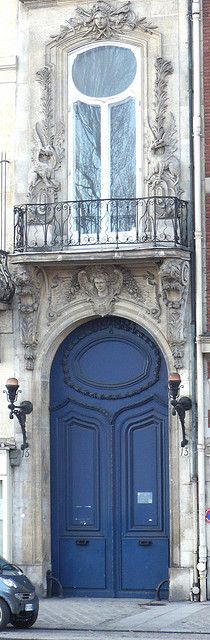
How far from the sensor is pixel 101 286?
942 inches

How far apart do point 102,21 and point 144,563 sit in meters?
8.37

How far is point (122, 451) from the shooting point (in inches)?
953

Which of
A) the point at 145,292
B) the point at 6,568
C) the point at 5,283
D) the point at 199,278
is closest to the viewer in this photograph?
the point at 6,568

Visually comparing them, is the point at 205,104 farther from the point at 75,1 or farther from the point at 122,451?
the point at 122,451

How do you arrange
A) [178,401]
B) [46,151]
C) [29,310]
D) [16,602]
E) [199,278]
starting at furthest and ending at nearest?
[46,151]
[29,310]
[199,278]
[178,401]
[16,602]

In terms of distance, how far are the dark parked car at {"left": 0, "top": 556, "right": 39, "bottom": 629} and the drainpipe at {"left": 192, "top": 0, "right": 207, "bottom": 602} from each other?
3.21m

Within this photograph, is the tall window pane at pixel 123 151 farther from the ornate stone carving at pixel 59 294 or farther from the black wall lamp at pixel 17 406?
the black wall lamp at pixel 17 406

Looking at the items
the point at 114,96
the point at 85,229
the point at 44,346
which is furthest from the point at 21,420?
the point at 114,96

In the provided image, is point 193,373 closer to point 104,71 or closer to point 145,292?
point 145,292

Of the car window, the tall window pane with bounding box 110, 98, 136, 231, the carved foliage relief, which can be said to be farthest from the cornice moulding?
the car window

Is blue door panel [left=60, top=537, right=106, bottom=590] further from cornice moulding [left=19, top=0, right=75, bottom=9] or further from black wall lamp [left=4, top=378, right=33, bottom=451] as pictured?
cornice moulding [left=19, top=0, right=75, bottom=9]

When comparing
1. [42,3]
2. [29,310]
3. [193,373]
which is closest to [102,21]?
[42,3]

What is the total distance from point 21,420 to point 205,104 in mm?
5547

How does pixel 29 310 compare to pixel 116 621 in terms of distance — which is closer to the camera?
pixel 116 621
